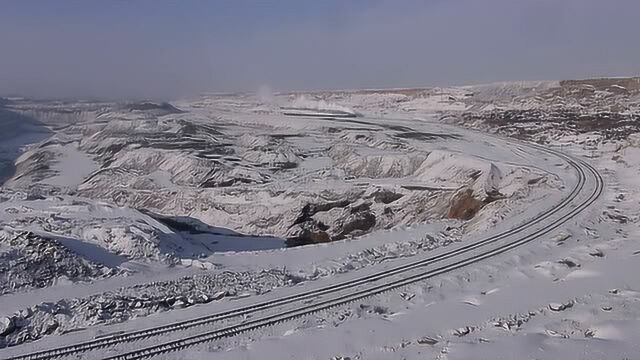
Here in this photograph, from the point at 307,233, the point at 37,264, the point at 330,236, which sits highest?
the point at 37,264

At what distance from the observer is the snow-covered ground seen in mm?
14977

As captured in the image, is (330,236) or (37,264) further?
(330,236)

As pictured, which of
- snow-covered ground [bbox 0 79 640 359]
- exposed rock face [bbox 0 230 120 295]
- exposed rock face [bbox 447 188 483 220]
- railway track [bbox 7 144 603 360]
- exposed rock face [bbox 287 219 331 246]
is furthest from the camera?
exposed rock face [bbox 287 219 331 246]

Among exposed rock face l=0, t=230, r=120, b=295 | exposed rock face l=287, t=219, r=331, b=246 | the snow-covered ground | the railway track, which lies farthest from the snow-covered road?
exposed rock face l=287, t=219, r=331, b=246

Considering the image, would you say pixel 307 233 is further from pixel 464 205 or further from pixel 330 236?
pixel 464 205

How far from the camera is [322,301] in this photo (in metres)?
17.3

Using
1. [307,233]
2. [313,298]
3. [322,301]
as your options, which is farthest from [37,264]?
[307,233]

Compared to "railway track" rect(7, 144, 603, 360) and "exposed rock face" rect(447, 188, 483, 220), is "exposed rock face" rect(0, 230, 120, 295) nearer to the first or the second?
"railway track" rect(7, 144, 603, 360)

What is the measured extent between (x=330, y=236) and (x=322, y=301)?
51.4 feet

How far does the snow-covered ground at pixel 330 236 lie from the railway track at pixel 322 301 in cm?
44

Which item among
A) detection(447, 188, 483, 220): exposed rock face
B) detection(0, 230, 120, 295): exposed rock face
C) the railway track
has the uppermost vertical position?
detection(0, 230, 120, 295): exposed rock face

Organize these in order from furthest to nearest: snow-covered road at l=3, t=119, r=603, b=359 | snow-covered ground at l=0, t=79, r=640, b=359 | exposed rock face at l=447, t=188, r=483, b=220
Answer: exposed rock face at l=447, t=188, r=483, b=220
snow-covered ground at l=0, t=79, r=640, b=359
snow-covered road at l=3, t=119, r=603, b=359

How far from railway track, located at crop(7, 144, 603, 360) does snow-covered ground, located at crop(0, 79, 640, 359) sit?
44cm

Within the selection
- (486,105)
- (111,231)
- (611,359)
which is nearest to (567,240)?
(611,359)
